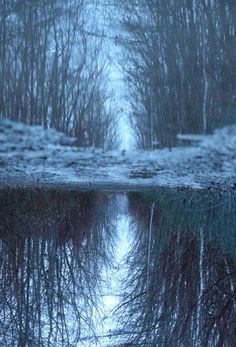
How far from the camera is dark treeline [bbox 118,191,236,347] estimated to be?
554 cm

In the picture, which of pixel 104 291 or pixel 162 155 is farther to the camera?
pixel 104 291

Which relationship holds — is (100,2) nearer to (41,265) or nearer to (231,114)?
(231,114)

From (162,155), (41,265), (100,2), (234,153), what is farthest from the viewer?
(100,2)

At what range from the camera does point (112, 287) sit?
789 centimetres

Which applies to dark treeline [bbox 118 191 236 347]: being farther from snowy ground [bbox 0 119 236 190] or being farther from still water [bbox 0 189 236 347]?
snowy ground [bbox 0 119 236 190]

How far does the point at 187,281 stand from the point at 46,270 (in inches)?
70.2

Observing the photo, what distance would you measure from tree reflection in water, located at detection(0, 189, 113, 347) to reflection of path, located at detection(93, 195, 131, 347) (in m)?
0.13

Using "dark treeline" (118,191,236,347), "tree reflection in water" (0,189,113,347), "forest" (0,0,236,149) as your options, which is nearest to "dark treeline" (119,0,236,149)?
"forest" (0,0,236,149)

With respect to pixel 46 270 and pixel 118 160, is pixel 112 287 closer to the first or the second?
pixel 46 270

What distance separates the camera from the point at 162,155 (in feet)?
19.8

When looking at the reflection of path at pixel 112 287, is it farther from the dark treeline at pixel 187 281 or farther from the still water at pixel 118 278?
the dark treeline at pixel 187 281

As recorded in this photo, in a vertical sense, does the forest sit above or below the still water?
above

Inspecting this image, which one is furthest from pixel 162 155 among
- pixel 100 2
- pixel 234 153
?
pixel 100 2

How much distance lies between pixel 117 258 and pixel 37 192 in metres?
1.75
